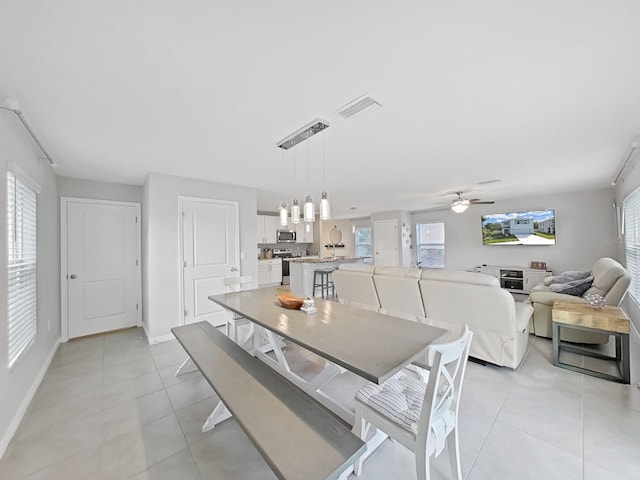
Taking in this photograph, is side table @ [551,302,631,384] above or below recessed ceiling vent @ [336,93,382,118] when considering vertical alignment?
below

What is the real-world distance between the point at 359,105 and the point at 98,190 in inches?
168

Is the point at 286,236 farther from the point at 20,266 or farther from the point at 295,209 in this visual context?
the point at 20,266

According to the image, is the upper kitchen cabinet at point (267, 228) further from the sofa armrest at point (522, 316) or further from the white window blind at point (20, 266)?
the sofa armrest at point (522, 316)

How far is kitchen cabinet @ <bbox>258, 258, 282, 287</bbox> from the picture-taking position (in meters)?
7.26

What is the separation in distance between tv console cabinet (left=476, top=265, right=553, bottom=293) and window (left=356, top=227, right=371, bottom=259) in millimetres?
3625

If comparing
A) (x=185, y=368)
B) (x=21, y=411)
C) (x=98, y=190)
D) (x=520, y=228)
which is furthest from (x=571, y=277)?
(x=98, y=190)

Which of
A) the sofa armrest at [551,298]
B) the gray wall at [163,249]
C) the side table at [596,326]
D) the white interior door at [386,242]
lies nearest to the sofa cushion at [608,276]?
the sofa armrest at [551,298]

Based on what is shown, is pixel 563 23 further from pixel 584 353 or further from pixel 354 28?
pixel 584 353

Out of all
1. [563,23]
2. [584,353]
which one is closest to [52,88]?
[563,23]

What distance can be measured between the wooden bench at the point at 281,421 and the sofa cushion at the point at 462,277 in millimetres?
2052

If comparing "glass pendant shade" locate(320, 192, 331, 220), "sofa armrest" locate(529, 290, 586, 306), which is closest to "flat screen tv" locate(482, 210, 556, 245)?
"sofa armrest" locate(529, 290, 586, 306)

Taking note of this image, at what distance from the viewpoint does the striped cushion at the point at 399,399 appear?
1.28 metres

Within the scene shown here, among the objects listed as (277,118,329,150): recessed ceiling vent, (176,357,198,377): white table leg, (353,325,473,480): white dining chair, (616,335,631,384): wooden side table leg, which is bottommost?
(176,357,198,377): white table leg

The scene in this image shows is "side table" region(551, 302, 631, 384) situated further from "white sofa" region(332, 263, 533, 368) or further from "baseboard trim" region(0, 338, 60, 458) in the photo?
"baseboard trim" region(0, 338, 60, 458)
